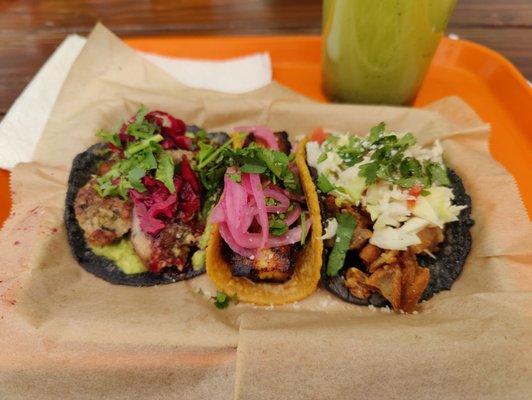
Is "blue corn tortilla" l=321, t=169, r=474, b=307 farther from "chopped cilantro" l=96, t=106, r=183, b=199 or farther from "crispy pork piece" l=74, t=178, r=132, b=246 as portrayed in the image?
"crispy pork piece" l=74, t=178, r=132, b=246

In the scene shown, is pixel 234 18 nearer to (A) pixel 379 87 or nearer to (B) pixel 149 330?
(A) pixel 379 87

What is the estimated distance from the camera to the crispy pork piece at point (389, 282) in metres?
1.79

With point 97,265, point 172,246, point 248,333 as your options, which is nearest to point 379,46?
point 172,246

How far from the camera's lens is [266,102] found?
2.62 meters

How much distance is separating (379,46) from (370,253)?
46.4 inches

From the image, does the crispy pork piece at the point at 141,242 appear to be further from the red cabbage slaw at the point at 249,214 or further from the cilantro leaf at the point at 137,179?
the red cabbage slaw at the point at 249,214

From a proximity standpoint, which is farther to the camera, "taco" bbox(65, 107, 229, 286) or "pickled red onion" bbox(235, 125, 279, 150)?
"pickled red onion" bbox(235, 125, 279, 150)

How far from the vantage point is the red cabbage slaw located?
70.5 inches

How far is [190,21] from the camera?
11.7 feet

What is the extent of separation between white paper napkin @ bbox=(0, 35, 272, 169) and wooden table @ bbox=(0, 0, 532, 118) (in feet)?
1.07

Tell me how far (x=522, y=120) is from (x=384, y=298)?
5.01 ft

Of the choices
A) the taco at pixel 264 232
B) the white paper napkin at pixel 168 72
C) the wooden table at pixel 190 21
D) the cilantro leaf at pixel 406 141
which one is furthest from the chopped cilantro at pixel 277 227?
the wooden table at pixel 190 21

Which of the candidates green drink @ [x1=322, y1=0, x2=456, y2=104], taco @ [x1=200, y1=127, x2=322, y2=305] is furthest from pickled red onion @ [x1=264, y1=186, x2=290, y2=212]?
green drink @ [x1=322, y1=0, x2=456, y2=104]

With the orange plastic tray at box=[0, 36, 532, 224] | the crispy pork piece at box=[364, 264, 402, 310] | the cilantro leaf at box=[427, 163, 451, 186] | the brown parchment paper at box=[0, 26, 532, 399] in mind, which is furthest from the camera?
the orange plastic tray at box=[0, 36, 532, 224]
